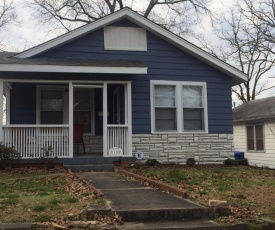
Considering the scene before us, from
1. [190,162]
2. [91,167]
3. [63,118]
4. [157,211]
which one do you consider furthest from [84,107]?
[157,211]

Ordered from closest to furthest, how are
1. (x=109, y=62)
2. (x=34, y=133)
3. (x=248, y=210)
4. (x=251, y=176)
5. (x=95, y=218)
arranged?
(x=95, y=218) → (x=248, y=210) → (x=251, y=176) → (x=34, y=133) → (x=109, y=62)

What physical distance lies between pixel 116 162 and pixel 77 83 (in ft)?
9.12

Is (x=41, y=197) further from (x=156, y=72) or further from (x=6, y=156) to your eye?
(x=156, y=72)

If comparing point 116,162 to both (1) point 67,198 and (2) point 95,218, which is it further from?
(2) point 95,218

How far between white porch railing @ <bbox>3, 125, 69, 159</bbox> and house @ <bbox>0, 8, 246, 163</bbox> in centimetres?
3

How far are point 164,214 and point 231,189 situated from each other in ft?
9.56

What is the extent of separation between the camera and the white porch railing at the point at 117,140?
39.5ft

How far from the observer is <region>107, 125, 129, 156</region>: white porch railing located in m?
12.0

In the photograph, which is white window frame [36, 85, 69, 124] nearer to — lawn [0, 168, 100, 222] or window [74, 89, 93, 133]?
window [74, 89, 93, 133]

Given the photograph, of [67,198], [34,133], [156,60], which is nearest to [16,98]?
[34,133]

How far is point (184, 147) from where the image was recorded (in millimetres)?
13273

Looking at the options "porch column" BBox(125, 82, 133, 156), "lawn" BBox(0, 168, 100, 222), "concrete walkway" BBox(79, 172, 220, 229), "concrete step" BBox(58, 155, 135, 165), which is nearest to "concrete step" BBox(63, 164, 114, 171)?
"concrete step" BBox(58, 155, 135, 165)

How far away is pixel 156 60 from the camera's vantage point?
43.8 ft

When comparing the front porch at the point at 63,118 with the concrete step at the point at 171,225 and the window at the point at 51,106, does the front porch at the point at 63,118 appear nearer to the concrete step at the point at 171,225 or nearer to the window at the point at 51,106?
the window at the point at 51,106
